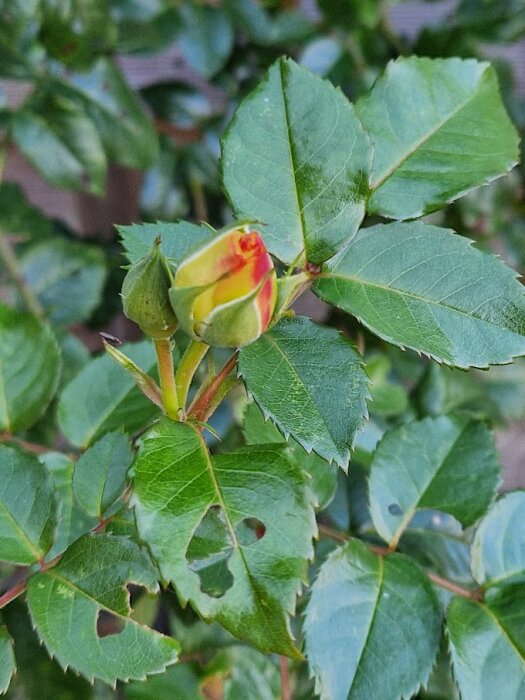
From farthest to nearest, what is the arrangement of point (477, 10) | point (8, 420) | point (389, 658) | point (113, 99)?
point (477, 10) < point (113, 99) < point (8, 420) < point (389, 658)

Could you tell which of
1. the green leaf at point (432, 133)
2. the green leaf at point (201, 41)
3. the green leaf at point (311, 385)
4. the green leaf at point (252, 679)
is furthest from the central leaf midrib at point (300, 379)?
the green leaf at point (201, 41)

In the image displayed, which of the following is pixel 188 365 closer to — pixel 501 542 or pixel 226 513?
pixel 226 513

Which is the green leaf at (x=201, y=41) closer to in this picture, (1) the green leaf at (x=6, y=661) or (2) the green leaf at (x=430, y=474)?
(2) the green leaf at (x=430, y=474)

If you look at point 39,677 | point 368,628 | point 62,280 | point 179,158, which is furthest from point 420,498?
point 179,158

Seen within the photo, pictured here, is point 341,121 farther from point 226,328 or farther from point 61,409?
point 61,409

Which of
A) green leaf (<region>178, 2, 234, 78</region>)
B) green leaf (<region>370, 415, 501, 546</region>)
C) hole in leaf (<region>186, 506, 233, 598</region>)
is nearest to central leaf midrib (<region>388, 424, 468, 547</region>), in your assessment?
green leaf (<region>370, 415, 501, 546</region>)

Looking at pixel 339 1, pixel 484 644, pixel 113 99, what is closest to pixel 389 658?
pixel 484 644

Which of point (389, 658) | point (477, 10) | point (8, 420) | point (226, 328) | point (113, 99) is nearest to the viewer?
point (226, 328)
